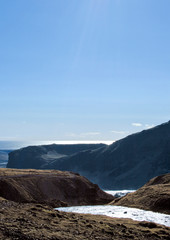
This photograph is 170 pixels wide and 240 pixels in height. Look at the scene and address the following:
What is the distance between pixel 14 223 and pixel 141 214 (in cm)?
3601

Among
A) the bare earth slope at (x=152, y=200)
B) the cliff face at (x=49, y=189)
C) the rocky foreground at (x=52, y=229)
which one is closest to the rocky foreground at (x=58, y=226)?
the rocky foreground at (x=52, y=229)

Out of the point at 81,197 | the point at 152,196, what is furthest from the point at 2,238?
the point at 81,197

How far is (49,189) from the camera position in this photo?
86.7 meters

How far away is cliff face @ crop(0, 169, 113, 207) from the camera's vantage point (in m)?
77.3

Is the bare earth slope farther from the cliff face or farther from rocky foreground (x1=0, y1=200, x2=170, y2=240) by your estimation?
rocky foreground (x1=0, y1=200, x2=170, y2=240)

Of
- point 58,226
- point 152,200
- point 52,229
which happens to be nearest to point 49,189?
point 152,200

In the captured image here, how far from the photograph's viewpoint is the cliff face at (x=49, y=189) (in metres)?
77.3

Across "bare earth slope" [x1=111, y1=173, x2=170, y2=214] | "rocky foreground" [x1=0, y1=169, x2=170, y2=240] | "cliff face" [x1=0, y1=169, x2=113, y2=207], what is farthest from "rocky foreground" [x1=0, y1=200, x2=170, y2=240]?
"cliff face" [x1=0, y1=169, x2=113, y2=207]

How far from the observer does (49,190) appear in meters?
86.4

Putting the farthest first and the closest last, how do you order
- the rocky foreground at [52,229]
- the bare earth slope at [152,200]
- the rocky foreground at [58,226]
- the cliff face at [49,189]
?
the cliff face at [49,189] → the bare earth slope at [152,200] → the rocky foreground at [58,226] → the rocky foreground at [52,229]

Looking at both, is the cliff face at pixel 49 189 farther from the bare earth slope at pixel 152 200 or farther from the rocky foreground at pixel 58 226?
the rocky foreground at pixel 58 226

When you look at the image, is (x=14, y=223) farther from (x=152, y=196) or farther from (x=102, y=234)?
(x=152, y=196)

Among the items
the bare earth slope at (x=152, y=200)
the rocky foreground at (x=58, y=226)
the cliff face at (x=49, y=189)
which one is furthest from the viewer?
the cliff face at (x=49, y=189)

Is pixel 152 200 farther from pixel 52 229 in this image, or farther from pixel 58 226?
pixel 52 229
